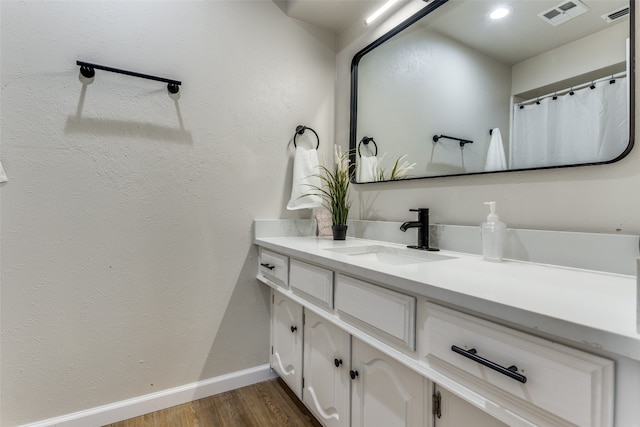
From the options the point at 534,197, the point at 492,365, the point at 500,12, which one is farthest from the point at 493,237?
the point at 500,12

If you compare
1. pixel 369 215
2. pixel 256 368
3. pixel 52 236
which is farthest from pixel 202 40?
pixel 256 368

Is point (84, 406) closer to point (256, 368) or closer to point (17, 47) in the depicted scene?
point (256, 368)

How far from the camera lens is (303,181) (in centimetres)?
168

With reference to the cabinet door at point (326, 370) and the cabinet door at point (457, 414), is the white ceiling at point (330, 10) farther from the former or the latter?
the cabinet door at point (457, 414)

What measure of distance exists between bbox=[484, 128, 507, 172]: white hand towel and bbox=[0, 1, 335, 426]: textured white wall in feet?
3.32

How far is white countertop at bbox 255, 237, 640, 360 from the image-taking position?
0.45 meters

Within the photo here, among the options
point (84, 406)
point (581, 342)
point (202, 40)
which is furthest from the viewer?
point (202, 40)

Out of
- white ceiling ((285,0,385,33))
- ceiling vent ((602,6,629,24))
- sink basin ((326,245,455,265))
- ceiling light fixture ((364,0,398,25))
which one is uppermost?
white ceiling ((285,0,385,33))

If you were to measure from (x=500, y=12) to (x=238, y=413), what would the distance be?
6.40 ft

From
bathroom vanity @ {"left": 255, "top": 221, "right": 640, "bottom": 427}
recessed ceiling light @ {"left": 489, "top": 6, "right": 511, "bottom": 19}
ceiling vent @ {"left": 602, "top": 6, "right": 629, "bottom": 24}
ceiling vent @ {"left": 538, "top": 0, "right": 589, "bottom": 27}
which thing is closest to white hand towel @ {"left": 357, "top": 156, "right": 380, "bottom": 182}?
bathroom vanity @ {"left": 255, "top": 221, "right": 640, "bottom": 427}

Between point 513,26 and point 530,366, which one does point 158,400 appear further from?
point 513,26

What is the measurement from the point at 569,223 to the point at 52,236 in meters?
1.84

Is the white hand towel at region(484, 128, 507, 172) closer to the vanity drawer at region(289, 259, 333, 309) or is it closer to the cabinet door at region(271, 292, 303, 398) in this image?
the vanity drawer at region(289, 259, 333, 309)

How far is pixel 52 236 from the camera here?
4.02 ft
